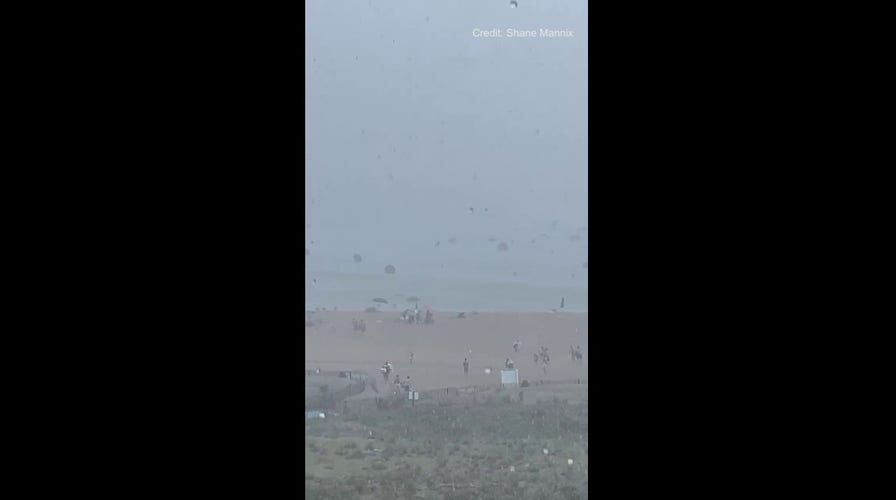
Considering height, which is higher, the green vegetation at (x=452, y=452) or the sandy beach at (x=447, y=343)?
the sandy beach at (x=447, y=343)

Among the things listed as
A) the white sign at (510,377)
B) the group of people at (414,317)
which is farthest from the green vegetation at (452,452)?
the group of people at (414,317)

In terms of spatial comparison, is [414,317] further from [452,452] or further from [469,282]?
[452,452]

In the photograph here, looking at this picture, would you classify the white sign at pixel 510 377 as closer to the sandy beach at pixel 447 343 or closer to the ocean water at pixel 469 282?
the sandy beach at pixel 447 343

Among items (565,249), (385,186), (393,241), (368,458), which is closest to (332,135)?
(385,186)

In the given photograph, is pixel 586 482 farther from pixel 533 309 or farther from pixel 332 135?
pixel 332 135

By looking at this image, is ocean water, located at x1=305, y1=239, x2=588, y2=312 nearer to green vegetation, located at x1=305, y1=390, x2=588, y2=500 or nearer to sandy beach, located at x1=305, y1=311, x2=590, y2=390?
sandy beach, located at x1=305, y1=311, x2=590, y2=390

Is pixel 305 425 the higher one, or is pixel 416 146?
pixel 416 146

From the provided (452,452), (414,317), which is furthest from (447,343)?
(452,452)
